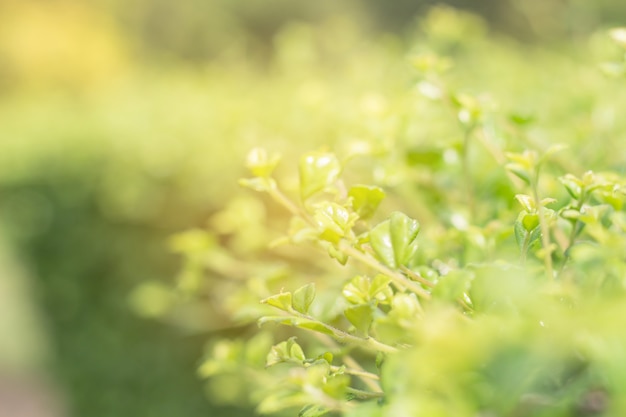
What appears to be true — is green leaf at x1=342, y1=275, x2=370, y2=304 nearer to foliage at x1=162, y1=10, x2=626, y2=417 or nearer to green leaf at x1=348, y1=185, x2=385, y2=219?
foliage at x1=162, y1=10, x2=626, y2=417

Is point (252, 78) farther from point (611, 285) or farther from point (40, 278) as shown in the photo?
point (611, 285)

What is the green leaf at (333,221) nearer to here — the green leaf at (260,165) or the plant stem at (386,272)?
the plant stem at (386,272)

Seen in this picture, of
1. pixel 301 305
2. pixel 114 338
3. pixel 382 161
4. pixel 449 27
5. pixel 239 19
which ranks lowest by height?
pixel 239 19

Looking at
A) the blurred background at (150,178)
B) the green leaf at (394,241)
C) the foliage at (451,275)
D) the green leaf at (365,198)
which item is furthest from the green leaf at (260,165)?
the blurred background at (150,178)

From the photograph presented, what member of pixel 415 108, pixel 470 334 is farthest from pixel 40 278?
pixel 470 334

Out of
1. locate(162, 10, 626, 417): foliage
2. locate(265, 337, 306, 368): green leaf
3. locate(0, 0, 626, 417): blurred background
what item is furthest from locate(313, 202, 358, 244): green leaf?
locate(0, 0, 626, 417): blurred background
